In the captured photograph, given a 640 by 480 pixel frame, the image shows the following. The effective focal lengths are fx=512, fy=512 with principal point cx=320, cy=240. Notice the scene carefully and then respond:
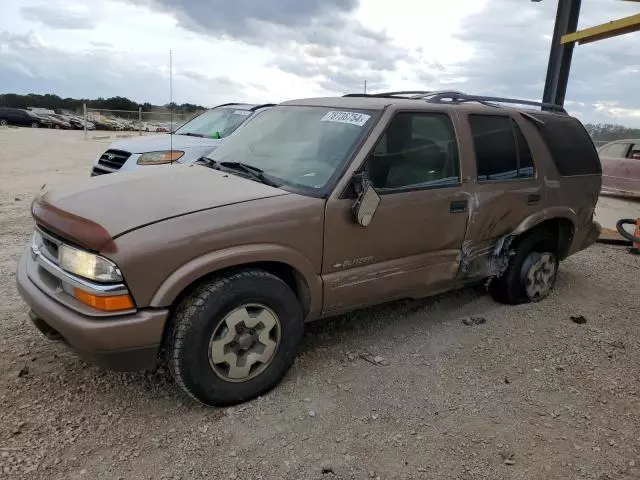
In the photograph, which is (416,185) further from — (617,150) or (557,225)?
(617,150)

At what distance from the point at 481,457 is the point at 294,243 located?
1.52 m

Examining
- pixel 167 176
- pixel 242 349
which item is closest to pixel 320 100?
pixel 167 176

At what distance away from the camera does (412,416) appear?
2945 mm

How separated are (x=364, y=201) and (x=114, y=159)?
17.6 feet

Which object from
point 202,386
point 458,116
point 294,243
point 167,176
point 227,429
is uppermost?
point 458,116

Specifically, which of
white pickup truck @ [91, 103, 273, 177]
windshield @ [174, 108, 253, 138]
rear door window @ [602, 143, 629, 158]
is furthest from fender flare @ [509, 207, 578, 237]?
rear door window @ [602, 143, 629, 158]

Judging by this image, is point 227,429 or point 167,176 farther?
point 167,176

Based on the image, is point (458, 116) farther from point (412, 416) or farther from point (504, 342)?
point (412, 416)

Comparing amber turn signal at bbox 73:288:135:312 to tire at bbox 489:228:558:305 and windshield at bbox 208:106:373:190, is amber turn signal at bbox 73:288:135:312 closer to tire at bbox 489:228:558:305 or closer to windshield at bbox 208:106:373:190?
windshield at bbox 208:106:373:190

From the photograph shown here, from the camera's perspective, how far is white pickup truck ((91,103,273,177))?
704 centimetres

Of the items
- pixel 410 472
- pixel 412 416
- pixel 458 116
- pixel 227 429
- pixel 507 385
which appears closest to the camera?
pixel 410 472

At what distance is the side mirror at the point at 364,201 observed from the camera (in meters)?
3.14

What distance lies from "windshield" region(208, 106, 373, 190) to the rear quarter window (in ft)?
6.53

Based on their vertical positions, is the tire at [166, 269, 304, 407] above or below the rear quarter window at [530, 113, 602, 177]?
below
